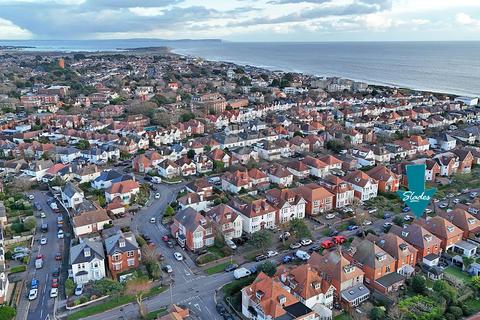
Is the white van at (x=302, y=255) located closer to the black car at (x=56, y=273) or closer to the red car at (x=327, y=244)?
the red car at (x=327, y=244)

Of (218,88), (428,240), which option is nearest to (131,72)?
(218,88)

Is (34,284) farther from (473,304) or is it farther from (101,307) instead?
(473,304)

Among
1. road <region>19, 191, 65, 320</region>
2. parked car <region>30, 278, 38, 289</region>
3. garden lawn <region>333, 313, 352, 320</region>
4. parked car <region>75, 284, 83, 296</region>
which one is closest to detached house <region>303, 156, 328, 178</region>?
garden lawn <region>333, 313, 352, 320</region>

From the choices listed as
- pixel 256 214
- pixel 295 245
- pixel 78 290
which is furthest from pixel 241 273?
pixel 78 290

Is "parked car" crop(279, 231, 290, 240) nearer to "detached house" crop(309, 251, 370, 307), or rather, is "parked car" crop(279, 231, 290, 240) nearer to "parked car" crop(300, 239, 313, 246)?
"parked car" crop(300, 239, 313, 246)

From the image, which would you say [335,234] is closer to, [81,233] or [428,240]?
[428,240]

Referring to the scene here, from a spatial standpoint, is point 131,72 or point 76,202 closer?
point 76,202
